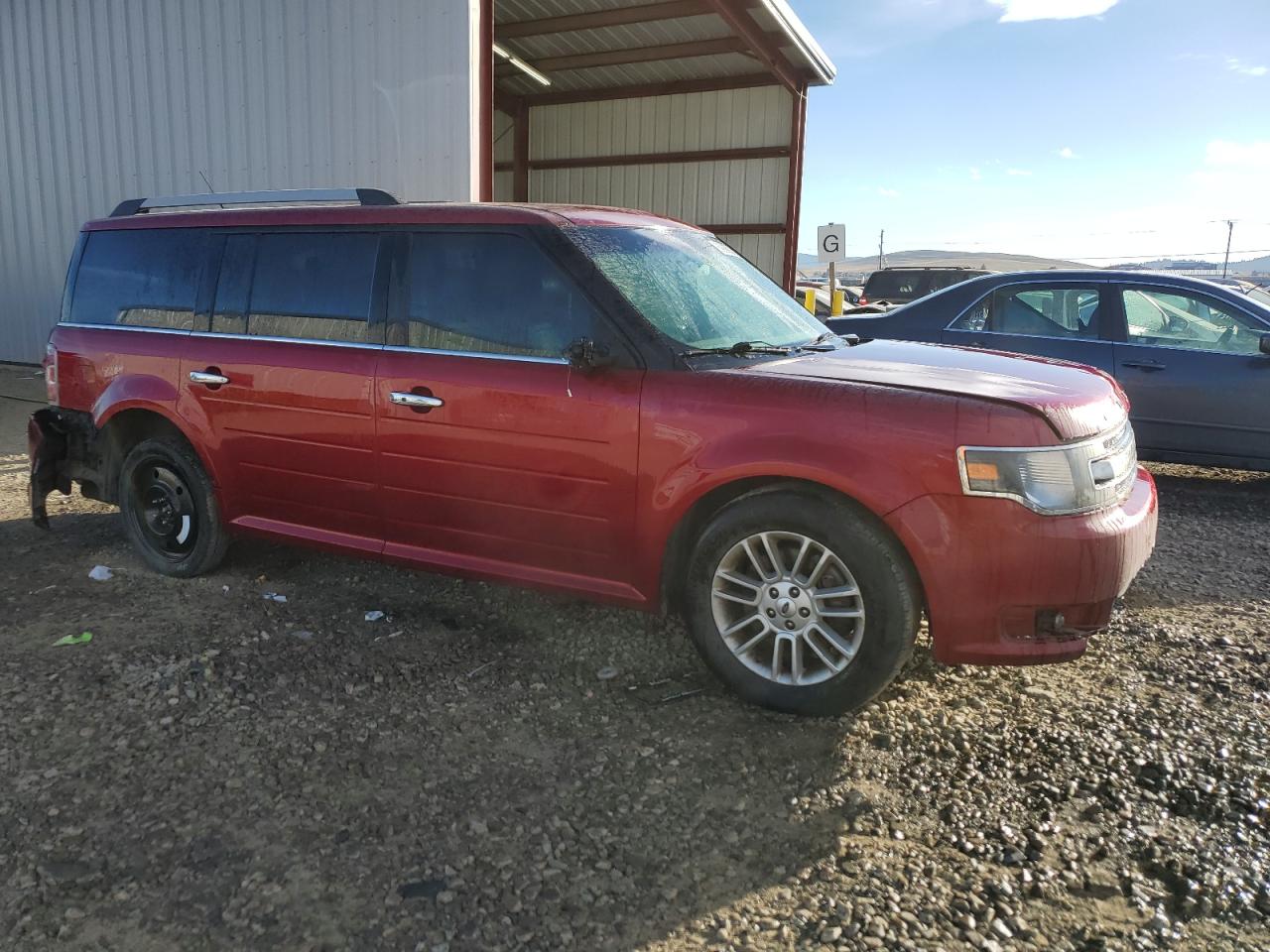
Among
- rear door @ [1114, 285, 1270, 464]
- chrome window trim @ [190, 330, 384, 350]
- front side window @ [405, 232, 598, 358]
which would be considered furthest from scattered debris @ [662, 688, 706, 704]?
rear door @ [1114, 285, 1270, 464]

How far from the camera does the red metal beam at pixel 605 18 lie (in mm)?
11312

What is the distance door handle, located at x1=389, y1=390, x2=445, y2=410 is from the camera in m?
3.76

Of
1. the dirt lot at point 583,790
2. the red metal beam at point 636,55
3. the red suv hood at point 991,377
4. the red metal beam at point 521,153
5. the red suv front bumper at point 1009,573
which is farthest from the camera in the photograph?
the red metal beam at point 521,153

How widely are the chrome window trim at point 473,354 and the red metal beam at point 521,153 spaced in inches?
498

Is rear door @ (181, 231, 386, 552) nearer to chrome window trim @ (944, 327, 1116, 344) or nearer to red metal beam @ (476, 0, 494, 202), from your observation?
red metal beam @ (476, 0, 494, 202)

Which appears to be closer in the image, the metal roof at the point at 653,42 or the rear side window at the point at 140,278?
the rear side window at the point at 140,278

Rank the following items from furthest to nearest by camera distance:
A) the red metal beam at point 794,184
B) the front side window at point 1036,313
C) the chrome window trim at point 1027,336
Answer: the red metal beam at point 794,184, the front side window at point 1036,313, the chrome window trim at point 1027,336

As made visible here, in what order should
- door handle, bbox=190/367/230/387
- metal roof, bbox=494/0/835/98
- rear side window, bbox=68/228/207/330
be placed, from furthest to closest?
metal roof, bbox=494/0/835/98
rear side window, bbox=68/228/207/330
door handle, bbox=190/367/230/387

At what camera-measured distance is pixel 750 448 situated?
10.4ft

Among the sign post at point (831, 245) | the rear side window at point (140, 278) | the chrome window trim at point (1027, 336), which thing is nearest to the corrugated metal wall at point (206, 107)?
the rear side window at point (140, 278)

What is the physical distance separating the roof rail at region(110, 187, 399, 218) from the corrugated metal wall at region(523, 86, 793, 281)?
9981mm

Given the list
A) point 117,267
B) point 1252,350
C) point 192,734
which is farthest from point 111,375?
point 1252,350

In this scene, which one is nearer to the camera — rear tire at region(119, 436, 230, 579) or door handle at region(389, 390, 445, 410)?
door handle at region(389, 390, 445, 410)

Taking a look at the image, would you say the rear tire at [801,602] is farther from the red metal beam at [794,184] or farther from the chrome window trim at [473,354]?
the red metal beam at [794,184]
